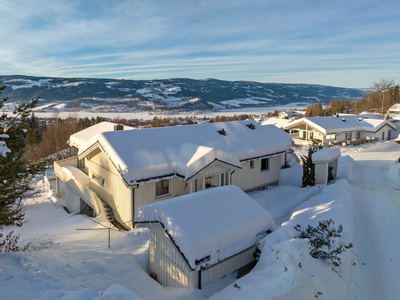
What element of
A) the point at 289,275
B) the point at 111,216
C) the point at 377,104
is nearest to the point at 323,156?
the point at 289,275

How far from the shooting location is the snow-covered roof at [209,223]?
7574 mm

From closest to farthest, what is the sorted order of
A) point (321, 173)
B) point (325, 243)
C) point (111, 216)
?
point (325, 243)
point (111, 216)
point (321, 173)

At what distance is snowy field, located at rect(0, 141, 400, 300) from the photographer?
6.73 metres

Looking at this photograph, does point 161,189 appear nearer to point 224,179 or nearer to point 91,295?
point 224,179

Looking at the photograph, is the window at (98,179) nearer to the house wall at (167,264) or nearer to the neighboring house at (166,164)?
the neighboring house at (166,164)

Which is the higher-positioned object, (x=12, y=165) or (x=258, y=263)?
(x=12, y=165)

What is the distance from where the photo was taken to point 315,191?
1750cm

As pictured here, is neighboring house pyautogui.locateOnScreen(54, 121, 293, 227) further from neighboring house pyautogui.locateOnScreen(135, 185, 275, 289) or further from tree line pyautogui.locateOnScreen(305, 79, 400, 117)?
tree line pyautogui.locateOnScreen(305, 79, 400, 117)

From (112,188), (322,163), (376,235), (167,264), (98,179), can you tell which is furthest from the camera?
(322,163)

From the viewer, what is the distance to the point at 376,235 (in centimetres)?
1139

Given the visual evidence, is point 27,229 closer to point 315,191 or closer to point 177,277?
point 177,277

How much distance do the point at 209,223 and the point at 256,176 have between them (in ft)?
34.7

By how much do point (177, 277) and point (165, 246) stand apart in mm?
940

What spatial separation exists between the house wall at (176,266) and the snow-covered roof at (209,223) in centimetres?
39
